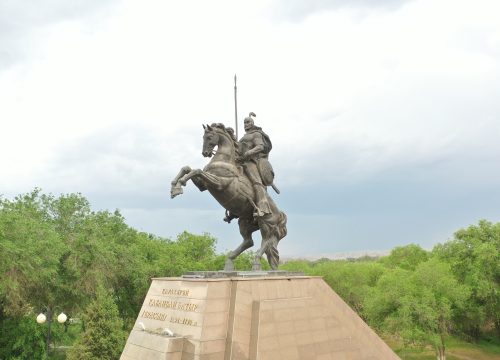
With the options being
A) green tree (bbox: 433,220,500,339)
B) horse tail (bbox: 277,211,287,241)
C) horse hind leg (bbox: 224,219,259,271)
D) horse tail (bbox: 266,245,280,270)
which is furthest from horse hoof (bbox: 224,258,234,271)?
green tree (bbox: 433,220,500,339)

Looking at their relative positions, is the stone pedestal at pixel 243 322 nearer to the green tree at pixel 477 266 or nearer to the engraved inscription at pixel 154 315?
the engraved inscription at pixel 154 315

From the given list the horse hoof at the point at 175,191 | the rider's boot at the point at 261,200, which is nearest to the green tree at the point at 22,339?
the rider's boot at the point at 261,200

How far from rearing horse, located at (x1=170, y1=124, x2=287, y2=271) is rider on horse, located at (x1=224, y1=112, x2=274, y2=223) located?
0.18 m

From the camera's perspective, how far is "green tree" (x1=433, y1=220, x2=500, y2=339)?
108ft

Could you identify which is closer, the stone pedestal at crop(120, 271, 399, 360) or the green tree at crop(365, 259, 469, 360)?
the stone pedestal at crop(120, 271, 399, 360)

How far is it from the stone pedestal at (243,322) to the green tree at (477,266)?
82.4 ft

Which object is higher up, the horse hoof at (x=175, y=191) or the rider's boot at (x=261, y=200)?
the rider's boot at (x=261, y=200)

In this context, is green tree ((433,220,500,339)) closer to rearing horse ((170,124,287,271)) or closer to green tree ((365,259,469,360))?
green tree ((365,259,469,360))

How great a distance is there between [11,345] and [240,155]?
20830 mm

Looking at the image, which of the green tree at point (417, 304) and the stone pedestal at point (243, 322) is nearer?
A: the stone pedestal at point (243, 322)

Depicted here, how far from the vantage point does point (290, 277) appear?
11.5m

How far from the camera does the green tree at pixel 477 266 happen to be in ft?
108

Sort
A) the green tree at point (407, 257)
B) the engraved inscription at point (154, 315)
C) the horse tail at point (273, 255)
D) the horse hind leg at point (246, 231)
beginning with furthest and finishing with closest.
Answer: the green tree at point (407, 257), the horse hind leg at point (246, 231), the horse tail at point (273, 255), the engraved inscription at point (154, 315)

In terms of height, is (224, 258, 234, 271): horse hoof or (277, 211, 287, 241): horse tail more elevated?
(277, 211, 287, 241): horse tail
